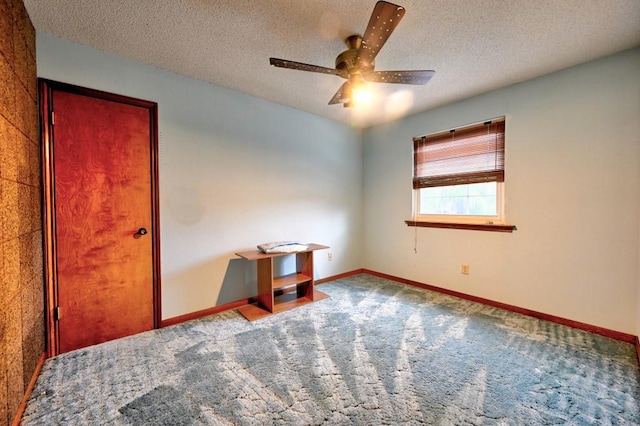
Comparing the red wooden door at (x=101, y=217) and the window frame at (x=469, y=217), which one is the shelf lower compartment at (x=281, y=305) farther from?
the window frame at (x=469, y=217)

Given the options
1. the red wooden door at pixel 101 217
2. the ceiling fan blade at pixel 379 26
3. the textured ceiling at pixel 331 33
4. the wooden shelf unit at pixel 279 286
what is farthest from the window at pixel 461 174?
the red wooden door at pixel 101 217

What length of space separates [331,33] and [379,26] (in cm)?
58

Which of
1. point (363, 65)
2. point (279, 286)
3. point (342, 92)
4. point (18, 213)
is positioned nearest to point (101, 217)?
point (18, 213)

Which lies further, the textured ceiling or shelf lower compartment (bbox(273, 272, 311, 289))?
shelf lower compartment (bbox(273, 272, 311, 289))

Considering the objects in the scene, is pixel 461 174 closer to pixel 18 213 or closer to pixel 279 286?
pixel 279 286

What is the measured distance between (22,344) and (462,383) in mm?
2613

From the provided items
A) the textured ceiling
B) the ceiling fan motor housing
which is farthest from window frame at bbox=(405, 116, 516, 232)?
the ceiling fan motor housing

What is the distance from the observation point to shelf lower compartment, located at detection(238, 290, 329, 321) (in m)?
2.74

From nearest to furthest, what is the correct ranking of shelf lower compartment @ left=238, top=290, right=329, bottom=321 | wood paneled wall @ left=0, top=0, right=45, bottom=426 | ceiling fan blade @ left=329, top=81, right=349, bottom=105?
wood paneled wall @ left=0, top=0, right=45, bottom=426, ceiling fan blade @ left=329, top=81, right=349, bottom=105, shelf lower compartment @ left=238, top=290, right=329, bottom=321

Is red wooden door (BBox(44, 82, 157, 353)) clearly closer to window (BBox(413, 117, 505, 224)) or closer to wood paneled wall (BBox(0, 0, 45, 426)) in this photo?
wood paneled wall (BBox(0, 0, 45, 426))

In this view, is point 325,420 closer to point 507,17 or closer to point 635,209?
point 507,17

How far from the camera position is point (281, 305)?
297 centimetres

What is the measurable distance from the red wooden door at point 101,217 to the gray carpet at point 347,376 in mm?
223

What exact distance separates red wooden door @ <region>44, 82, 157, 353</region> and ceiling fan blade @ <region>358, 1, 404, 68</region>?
1.96 meters
